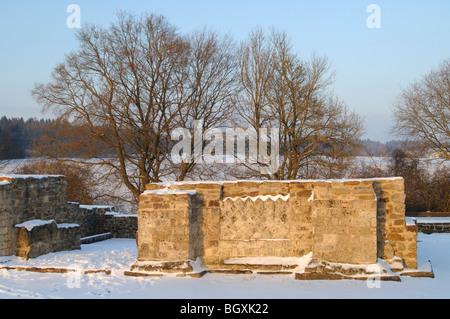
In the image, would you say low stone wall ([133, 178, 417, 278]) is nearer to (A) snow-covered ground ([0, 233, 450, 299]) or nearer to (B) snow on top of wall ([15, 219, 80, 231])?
(A) snow-covered ground ([0, 233, 450, 299])

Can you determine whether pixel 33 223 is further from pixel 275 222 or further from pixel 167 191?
pixel 275 222

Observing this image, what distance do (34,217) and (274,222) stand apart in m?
6.82

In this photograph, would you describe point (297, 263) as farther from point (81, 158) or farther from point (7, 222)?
point (81, 158)

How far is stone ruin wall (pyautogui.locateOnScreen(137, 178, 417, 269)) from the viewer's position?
7.70 m

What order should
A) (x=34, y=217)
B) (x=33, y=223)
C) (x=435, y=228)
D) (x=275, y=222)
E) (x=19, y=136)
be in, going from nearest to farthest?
(x=275, y=222) < (x=33, y=223) < (x=34, y=217) < (x=435, y=228) < (x=19, y=136)

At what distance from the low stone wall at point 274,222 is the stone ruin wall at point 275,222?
2 centimetres

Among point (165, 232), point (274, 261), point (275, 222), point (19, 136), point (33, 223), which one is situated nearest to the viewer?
point (165, 232)

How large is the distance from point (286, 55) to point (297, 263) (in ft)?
40.6

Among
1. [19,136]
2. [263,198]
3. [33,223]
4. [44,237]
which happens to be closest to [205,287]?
[263,198]

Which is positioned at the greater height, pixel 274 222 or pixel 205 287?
pixel 274 222

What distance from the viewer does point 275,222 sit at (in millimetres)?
8414
